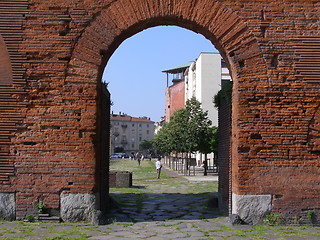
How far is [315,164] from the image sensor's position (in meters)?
8.72

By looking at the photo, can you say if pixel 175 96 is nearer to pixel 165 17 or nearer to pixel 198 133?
pixel 198 133

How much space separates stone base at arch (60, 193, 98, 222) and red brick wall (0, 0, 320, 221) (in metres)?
0.15

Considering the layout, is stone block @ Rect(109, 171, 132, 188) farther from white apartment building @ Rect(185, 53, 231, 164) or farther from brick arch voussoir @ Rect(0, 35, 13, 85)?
white apartment building @ Rect(185, 53, 231, 164)

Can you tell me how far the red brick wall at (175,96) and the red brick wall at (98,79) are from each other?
50249 mm

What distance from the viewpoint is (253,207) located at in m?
8.57

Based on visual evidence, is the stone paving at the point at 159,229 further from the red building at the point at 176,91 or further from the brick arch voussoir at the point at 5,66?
the red building at the point at 176,91

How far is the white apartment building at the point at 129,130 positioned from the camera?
12050 cm

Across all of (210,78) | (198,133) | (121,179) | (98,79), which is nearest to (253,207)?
(98,79)

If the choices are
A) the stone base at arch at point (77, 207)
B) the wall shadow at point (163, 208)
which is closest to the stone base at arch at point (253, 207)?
the wall shadow at point (163, 208)

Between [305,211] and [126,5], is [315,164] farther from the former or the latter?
[126,5]

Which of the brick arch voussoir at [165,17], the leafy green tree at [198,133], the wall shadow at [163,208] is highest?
the brick arch voussoir at [165,17]

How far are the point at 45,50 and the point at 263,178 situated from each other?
5076 millimetres

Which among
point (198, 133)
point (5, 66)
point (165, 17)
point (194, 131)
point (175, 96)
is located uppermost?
point (175, 96)

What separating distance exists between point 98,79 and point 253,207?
13.2 feet
